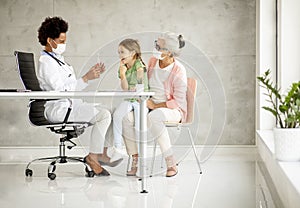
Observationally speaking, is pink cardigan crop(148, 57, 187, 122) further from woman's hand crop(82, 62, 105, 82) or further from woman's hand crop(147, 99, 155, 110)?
woman's hand crop(82, 62, 105, 82)

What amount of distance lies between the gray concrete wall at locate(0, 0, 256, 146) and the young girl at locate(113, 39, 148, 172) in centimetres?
123

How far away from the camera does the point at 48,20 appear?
534 centimetres

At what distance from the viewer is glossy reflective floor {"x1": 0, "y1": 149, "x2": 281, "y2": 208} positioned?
3.91 meters

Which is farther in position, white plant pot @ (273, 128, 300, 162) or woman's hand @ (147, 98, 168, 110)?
woman's hand @ (147, 98, 168, 110)

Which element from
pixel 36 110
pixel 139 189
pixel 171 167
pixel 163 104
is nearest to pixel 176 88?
pixel 163 104

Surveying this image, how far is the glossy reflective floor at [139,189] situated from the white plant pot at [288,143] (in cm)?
36

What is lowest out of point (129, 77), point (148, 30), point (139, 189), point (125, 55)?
point (139, 189)

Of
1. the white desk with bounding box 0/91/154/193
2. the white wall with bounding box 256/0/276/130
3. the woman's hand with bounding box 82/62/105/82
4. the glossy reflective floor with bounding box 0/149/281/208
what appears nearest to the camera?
the glossy reflective floor with bounding box 0/149/281/208

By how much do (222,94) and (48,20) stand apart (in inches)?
83.4

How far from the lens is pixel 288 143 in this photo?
341 cm

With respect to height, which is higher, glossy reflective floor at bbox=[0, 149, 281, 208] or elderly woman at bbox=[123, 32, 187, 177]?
elderly woman at bbox=[123, 32, 187, 177]

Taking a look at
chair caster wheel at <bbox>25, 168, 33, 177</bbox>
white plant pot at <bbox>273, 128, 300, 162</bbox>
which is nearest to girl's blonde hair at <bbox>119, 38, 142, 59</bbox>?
chair caster wheel at <bbox>25, 168, 33, 177</bbox>

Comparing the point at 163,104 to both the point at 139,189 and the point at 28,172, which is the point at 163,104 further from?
the point at 28,172

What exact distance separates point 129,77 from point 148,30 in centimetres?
159
